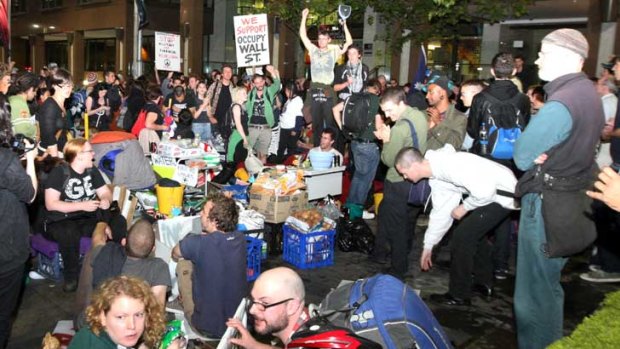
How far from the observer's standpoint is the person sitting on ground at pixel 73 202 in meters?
5.84

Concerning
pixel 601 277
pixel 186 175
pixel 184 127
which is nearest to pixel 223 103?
pixel 184 127

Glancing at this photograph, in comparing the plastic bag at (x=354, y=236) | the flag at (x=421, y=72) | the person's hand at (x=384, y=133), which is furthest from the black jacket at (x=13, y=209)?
the flag at (x=421, y=72)

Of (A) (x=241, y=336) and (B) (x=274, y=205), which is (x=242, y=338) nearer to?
(A) (x=241, y=336)

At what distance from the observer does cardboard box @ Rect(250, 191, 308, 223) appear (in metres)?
7.16

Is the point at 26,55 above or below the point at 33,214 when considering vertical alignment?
above

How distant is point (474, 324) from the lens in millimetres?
5520

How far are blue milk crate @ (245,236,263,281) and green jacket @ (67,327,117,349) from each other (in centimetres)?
317

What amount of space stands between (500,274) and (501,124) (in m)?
2.03

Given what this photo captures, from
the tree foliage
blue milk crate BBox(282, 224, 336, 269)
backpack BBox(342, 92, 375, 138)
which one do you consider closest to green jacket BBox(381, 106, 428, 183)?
blue milk crate BBox(282, 224, 336, 269)

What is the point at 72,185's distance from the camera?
Answer: 5.88 meters

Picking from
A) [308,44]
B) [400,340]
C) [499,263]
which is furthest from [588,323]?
[308,44]

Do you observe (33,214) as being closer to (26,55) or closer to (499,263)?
(499,263)

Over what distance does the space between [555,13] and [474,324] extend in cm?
1602

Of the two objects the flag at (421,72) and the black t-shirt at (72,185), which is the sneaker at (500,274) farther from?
the black t-shirt at (72,185)
